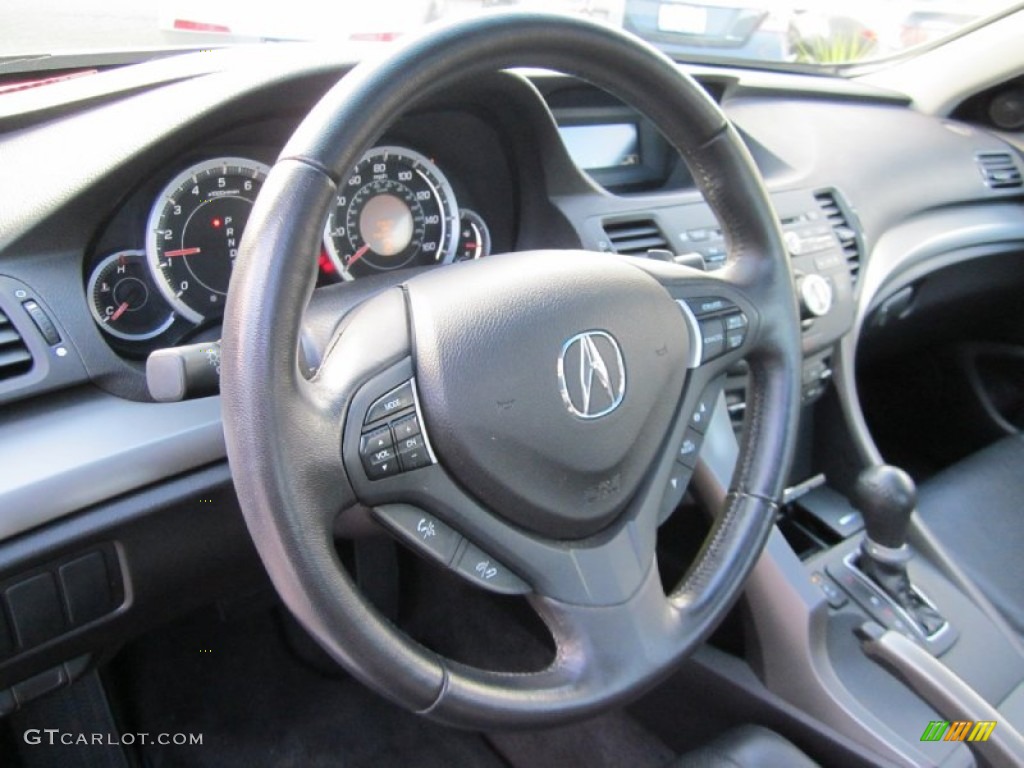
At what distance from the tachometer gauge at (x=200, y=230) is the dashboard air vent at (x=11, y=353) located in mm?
181

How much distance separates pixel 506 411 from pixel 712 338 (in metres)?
0.31

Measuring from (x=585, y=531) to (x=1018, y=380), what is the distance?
185 centimetres

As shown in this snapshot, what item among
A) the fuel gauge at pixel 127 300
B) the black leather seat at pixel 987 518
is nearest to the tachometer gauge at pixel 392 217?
the fuel gauge at pixel 127 300

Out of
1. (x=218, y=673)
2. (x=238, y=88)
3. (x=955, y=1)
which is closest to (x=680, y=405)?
(x=238, y=88)

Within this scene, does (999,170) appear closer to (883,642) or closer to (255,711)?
(883,642)

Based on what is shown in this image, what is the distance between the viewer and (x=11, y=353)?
2.97 ft

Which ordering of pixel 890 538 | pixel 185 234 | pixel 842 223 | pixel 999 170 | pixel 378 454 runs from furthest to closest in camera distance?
pixel 999 170 → pixel 842 223 → pixel 890 538 → pixel 185 234 → pixel 378 454

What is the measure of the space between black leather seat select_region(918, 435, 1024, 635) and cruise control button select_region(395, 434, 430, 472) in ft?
3.80

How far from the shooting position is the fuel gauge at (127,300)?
101 centimetres

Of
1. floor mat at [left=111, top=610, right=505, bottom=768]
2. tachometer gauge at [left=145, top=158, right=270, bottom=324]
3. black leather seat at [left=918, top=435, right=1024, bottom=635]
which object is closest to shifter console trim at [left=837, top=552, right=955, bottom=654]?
black leather seat at [left=918, top=435, right=1024, bottom=635]

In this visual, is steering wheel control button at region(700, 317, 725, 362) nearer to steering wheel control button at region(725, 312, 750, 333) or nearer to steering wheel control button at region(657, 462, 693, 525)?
steering wheel control button at region(725, 312, 750, 333)

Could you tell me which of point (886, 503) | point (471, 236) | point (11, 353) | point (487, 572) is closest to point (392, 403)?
point (487, 572)

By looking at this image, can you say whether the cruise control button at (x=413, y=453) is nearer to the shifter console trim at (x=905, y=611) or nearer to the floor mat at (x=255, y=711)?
the shifter console trim at (x=905, y=611)

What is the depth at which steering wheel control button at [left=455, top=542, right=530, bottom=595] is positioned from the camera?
0.78m
